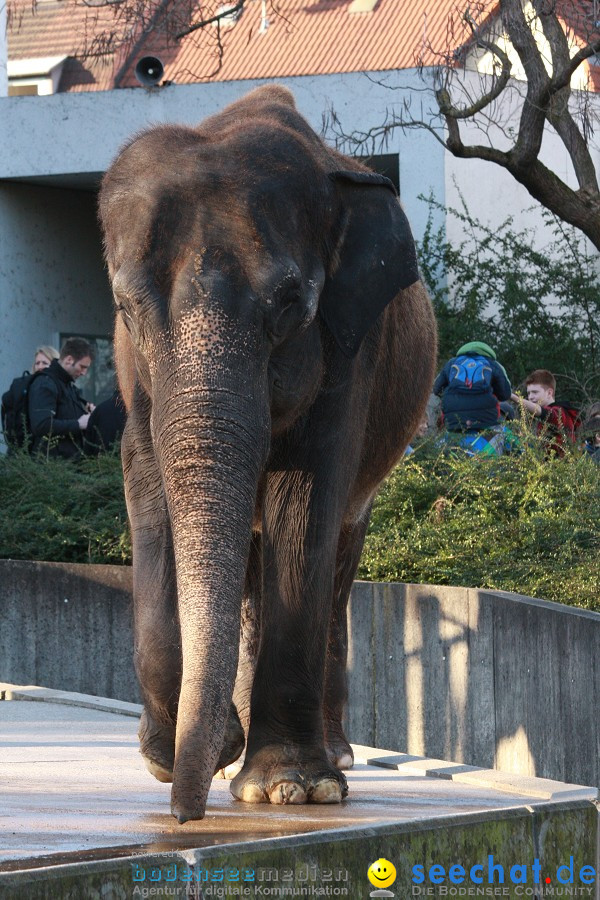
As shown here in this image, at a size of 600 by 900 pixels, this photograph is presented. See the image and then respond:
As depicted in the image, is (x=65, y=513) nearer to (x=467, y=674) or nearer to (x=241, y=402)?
(x=467, y=674)

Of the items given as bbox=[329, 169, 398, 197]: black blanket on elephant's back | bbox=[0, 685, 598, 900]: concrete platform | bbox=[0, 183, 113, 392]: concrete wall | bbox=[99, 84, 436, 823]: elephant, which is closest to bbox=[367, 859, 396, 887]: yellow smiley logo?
bbox=[0, 685, 598, 900]: concrete platform

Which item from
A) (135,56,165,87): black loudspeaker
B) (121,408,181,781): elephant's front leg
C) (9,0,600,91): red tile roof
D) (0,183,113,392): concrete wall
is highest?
(9,0,600,91): red tile roof

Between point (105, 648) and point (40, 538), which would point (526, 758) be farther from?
point (40, 538)

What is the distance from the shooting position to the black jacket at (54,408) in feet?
43.0

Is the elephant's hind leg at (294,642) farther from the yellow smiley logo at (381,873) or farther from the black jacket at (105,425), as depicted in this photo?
the black jacket at (105,425)

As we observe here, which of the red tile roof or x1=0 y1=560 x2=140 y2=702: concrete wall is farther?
the red tile roof

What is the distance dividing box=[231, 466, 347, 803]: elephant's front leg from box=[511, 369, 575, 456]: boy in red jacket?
23.3 feet

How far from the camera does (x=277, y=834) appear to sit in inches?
193

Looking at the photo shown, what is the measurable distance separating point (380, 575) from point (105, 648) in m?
2.07

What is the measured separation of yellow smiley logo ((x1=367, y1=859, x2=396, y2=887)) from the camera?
4.82 m

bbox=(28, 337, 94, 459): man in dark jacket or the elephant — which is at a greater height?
bbox=(28, 337, 94, 459): man in dark jacket

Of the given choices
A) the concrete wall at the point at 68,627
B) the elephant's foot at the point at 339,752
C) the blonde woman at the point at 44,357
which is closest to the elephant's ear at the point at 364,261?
the elephant's foot at the point at 339,752

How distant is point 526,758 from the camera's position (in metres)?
9.57

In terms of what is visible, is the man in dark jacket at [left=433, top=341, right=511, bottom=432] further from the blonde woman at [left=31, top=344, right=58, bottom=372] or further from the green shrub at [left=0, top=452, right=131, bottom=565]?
the blonde woman at [left=31, top=344, right=58, bottom=372]
